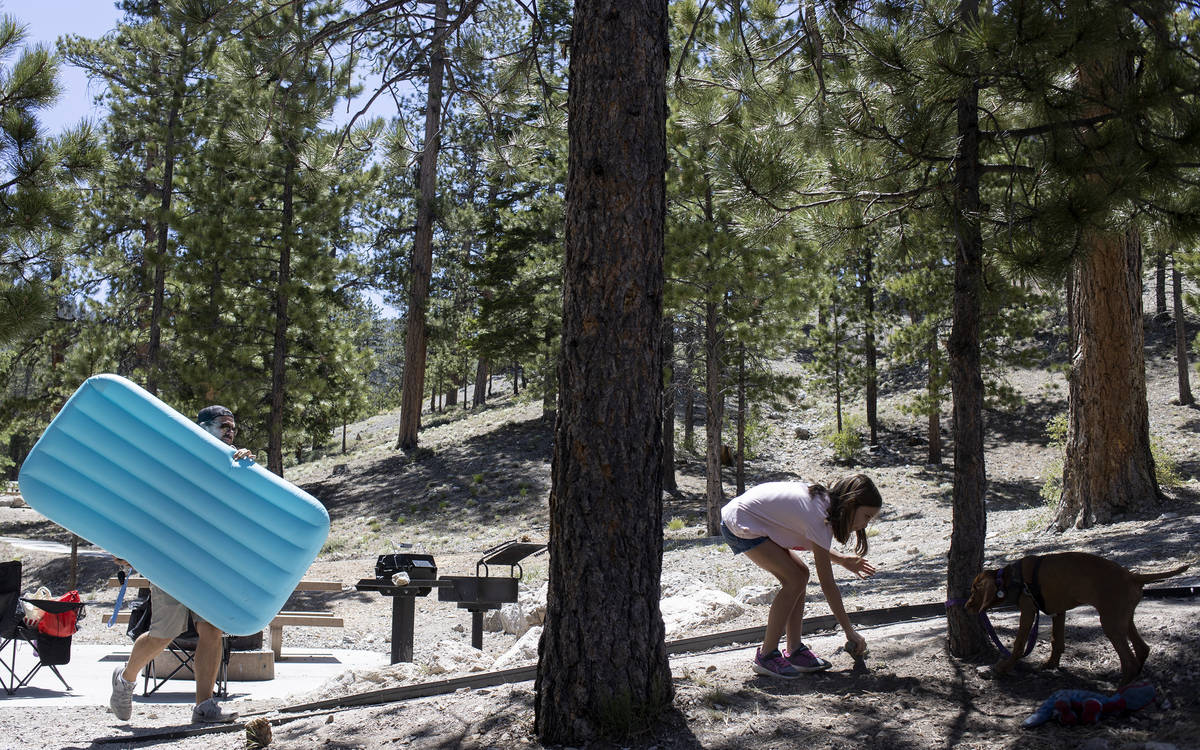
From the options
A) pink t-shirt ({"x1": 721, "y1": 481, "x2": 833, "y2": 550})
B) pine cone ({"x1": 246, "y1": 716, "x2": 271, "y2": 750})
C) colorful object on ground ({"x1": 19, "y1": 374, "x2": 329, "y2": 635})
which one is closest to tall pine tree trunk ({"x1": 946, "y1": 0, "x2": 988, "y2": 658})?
pink t-shirt ({"x1": 721, "y1": 481, "x2": 833, "y2": 550})

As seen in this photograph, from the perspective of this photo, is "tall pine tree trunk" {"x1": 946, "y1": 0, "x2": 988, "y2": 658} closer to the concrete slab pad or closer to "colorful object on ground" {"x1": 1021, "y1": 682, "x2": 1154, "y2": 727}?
"colorful object on ground" {"x1": 1021, "y1": 682, "x2": 1154, "y2": 727}

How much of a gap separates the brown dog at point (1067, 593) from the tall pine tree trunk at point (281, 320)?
577 inches

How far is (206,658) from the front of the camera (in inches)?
201

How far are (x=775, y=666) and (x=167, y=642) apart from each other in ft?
11.0

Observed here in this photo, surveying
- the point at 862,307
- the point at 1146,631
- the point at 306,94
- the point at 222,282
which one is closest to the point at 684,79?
the point at 306,94

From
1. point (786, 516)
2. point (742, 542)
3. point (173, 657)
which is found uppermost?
point (786, 516)

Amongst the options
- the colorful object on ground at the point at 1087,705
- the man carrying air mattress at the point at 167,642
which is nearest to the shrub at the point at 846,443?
the man carrying air mattress at the point at 167,642

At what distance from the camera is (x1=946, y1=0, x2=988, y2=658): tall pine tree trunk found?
4.61 meters

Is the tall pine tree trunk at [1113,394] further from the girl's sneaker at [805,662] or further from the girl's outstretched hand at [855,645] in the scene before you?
the girl's sneaker at [805,662]

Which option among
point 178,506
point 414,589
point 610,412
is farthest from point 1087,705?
point 414,589

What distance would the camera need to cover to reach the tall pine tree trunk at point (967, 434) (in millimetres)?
4609

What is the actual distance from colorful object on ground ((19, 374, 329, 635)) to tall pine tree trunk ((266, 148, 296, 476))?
1232 cm

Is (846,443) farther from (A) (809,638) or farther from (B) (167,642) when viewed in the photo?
(B) (167,642)

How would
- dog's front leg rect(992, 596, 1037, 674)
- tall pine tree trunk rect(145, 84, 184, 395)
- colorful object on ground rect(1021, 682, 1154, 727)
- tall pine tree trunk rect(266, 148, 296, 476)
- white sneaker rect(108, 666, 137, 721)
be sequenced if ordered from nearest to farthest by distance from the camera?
colorful object on ground rect(1021, 682, 1154, 727) < dog's front leg rect(992, 596, 1037, 674) < white sneaker rect(108, 666, 137, 721) < tall pine tree trunk rect(266, 148, 296, 476) < tall pine tree trunk rect(145, 84, 184, 395)
